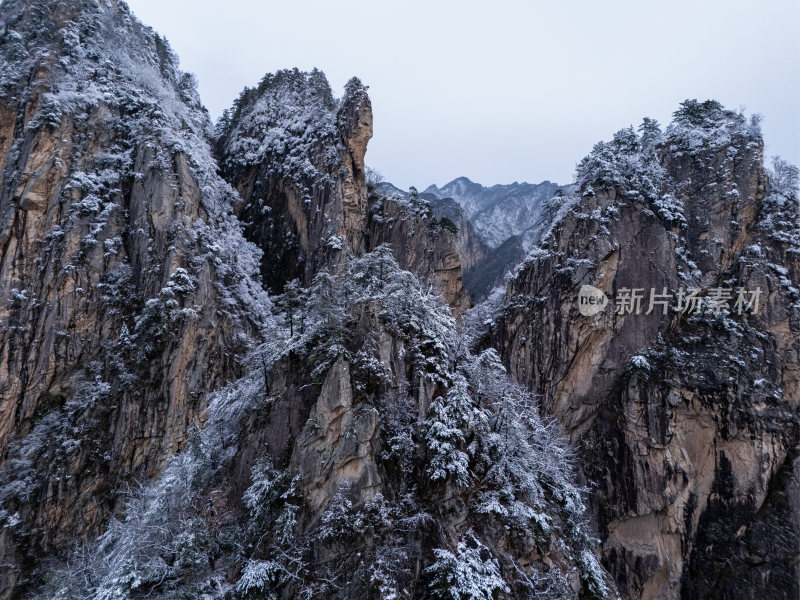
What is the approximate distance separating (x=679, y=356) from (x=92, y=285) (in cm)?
3297

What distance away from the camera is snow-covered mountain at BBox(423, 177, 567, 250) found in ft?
267

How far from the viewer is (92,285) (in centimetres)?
2578

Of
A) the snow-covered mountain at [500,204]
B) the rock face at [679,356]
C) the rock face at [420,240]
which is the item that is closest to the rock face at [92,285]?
the rock face at [420,240]

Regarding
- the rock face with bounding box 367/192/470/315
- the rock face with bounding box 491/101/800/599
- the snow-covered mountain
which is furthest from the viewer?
the snow-covered mountain

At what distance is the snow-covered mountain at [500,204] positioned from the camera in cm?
8131

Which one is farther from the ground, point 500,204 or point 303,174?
point 500,204

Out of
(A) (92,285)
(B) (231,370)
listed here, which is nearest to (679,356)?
(B) (231,370)

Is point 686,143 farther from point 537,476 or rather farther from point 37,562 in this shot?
point 37,562

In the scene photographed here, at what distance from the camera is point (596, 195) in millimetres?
32562

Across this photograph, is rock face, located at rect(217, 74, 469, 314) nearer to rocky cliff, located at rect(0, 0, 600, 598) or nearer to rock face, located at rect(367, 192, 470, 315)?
rock face, located at rect(367, 192, 470, 315)

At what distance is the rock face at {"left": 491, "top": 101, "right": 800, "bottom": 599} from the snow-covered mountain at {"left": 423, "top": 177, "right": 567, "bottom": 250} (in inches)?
1407

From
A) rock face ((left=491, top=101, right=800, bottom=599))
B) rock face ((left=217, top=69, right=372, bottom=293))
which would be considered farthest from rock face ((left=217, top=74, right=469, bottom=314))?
rock face ((left=491, top=101, right=800, bottom=599))

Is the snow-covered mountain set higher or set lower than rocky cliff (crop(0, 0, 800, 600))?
higher

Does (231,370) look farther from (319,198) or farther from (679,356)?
(679,356)
